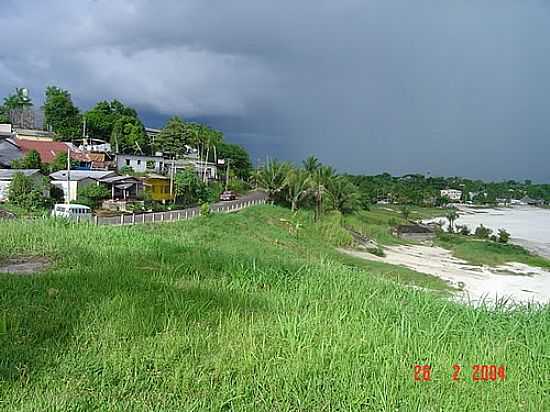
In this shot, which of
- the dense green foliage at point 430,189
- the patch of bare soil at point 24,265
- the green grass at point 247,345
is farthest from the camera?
the dense green foliage at point 430,189

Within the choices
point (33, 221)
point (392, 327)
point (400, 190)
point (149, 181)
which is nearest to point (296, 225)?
point (149, 181)

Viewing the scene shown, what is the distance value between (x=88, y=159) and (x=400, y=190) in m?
73.9

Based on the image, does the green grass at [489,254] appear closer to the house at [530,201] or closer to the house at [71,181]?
the house at [71,181]

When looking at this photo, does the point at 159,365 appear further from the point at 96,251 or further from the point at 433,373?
the point at 96,251

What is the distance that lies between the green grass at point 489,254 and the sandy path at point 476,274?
51.5 inches

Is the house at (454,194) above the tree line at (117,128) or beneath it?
beneath

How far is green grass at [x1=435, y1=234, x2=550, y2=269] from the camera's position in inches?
1394

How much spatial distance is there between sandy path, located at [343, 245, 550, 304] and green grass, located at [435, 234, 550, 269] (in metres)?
1.31

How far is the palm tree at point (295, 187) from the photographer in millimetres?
41625

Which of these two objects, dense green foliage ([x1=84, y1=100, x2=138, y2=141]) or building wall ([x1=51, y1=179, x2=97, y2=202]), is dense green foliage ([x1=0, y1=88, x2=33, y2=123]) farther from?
building wall ([x1=51, y1=179, x2=97, y2=202])
